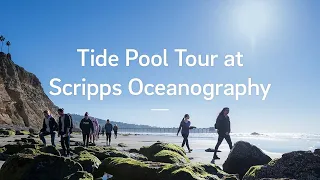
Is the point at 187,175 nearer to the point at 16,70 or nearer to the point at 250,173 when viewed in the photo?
the point at 250,173

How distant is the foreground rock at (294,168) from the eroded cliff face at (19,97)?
6374cm

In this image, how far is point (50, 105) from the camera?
4060 inches

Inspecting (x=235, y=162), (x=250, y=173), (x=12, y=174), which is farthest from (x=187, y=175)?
(x=235, y=162)

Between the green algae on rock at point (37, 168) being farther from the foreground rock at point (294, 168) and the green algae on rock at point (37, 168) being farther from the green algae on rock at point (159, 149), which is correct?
the green algae on rock at point (159, 149)

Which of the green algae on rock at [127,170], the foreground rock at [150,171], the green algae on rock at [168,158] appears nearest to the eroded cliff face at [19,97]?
the green algae on rock at [168,158]

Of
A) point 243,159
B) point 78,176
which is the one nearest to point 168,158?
point 243,159

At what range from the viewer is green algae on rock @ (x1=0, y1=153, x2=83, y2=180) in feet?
23.8

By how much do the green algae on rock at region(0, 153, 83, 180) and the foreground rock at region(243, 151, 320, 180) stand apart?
3.87m

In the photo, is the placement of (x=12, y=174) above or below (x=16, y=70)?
below

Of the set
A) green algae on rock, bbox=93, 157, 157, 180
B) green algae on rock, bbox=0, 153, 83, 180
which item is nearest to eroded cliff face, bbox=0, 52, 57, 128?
green algae on rock, bbox=0, 153, 83, 180

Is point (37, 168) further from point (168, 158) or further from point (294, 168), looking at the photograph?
point (294, 168)

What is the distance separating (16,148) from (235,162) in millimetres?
8525

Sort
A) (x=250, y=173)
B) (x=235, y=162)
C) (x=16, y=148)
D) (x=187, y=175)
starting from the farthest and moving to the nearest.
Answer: (x=16, y=148) → (x=235, y=162) → (x=250, y=173) → (x=187, y=175)

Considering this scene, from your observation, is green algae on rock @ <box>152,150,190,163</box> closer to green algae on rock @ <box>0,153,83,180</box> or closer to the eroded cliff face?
green algae on rock @ <box>0,153,83,180</box>
